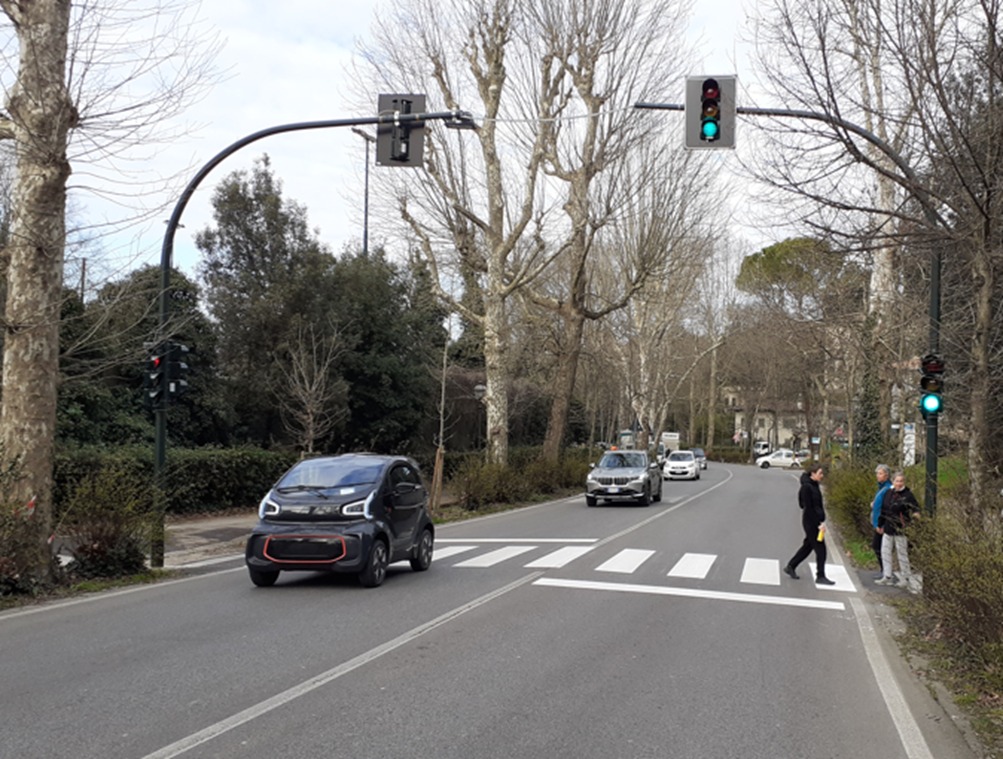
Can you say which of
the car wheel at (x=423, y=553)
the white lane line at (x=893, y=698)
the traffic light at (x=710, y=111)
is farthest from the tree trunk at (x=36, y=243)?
the white lane line at (x=893, y=698)

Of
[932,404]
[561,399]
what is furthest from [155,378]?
[561,399]

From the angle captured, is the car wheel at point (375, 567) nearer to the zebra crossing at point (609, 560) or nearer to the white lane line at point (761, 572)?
the zebra crossing at point (609, 560)

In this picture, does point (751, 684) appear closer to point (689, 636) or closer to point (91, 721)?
point (689, 636)

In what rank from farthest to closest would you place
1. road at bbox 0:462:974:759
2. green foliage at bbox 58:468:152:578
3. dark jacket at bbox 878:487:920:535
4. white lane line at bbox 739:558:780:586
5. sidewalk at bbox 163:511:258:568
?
sidewalk at bbox 163:511:258:568
white lane line at bbox 739:558:780:586
dark jacket at bbox 878:487:920:535
green foliage at bbox 58:468:152:578
road at bbox 0:462:974:759

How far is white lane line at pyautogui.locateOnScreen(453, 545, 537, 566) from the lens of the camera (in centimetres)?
1446

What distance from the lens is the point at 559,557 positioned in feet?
49.7

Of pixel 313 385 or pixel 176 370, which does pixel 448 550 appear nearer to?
pixel 176 370

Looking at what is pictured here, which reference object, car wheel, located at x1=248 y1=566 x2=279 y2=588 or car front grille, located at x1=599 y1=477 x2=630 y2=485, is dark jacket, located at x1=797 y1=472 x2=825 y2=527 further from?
car front grille, located at x1=599 y1=477 x2=630 y2=485

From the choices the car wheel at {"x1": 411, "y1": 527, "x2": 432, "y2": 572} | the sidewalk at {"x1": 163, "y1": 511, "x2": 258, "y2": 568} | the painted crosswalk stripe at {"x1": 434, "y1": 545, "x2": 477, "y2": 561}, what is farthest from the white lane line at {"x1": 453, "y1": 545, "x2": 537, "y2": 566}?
the sidewalk at {"x1": 163, "y1": 511, "x2": 258, "y2": 568}

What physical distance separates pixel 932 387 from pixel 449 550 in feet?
27.0

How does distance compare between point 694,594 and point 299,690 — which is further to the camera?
point 694,594

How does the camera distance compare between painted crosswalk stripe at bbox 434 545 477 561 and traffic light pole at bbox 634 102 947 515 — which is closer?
traffic light pole at bbox 634 102 947 515

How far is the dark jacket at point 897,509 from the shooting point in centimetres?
1276

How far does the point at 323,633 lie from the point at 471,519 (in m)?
15.5
